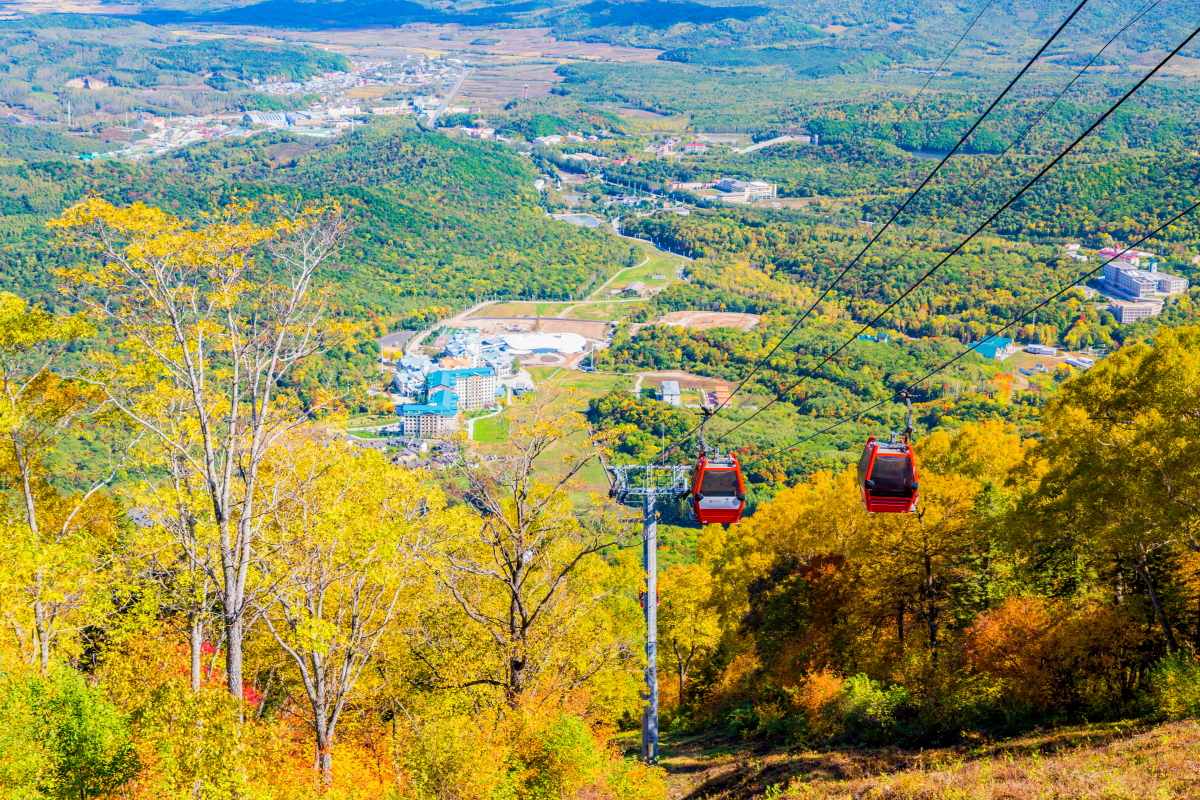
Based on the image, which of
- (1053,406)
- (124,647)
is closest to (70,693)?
(124,647)

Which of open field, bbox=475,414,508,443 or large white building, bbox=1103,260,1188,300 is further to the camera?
large white building, bbox=1103,260,1188,300

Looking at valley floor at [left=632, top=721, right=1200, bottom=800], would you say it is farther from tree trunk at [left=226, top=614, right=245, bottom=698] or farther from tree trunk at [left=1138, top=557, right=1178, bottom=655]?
tree trunk at [left=226, top=614, right=245, bottom=698]

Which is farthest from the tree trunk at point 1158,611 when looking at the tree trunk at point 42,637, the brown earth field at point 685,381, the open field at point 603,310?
the open field at point 603,310

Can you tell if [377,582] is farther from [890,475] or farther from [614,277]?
[614,277]

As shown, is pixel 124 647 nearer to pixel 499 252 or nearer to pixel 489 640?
pixel 489 640

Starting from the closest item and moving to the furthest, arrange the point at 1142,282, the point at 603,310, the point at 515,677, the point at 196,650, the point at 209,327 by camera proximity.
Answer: the point at 209,327 → the point at 196,650 → the point at 515,677 → the point at 1142,282 → the point at 603,310

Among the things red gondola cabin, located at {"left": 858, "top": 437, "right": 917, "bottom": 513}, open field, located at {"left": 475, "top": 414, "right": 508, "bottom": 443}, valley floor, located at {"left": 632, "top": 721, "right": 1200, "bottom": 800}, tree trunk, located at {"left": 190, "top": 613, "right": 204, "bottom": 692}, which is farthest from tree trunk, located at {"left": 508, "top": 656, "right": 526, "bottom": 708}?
open field, located at {"left": 475, "top": 414, "right": 508, "bottom": 443}

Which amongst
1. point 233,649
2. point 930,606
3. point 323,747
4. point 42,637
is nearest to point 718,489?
point 930,606
